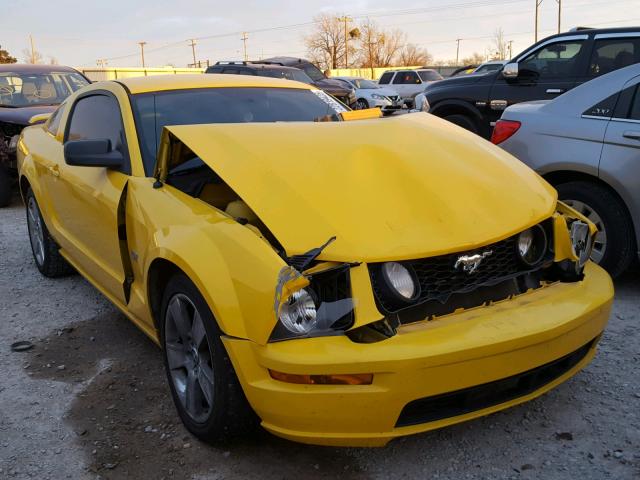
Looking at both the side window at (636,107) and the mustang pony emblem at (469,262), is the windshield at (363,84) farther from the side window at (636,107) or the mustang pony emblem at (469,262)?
the mustang pony emblem at (469,262)

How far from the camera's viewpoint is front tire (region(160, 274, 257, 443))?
93.0 inches

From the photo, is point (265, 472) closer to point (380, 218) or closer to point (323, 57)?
point (380, 218)

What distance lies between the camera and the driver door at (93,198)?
131 inches

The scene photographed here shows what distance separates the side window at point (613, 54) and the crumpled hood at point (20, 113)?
22.6 ft

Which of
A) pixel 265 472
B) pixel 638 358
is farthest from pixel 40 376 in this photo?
pixel 638 358

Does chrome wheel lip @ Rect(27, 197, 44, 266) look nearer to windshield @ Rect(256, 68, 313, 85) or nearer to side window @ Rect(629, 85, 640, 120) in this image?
side window @ Rect(629, 85, 640, 120)

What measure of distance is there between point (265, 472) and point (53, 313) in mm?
2487

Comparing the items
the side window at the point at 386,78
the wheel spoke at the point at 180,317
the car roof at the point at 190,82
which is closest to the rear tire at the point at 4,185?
the car roof at the point at 190,82

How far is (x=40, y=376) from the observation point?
3.37 m

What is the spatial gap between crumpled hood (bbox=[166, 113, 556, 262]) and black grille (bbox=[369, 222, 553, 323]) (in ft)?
0.24

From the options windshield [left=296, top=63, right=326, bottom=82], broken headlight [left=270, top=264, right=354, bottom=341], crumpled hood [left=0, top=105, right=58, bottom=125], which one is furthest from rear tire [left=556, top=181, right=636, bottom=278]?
windshield [left=296, top=63, right=326, bottom=82]

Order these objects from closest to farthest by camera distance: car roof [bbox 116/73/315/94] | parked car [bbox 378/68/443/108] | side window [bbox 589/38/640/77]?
1. car roof [bbox 116/73/315/94]
2. side window [bbox 589/38/640/77]
3. parked car [bbox 378/68/443/108]

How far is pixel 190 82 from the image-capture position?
3.86m

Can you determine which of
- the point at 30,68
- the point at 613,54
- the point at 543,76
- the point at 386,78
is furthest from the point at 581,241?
the point at 386,78
